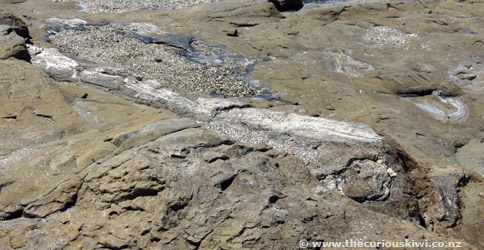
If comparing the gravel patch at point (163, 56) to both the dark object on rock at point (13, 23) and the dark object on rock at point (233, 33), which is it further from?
the dark object on rock at point (233, 33)

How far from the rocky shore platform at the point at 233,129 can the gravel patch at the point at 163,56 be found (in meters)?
0.06

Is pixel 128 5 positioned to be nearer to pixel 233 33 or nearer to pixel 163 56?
pixel 233 33

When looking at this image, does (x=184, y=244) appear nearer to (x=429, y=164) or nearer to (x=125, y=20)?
(x=429, y=164)

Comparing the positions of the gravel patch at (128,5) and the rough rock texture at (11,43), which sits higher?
the rough rock texture at (11,43)

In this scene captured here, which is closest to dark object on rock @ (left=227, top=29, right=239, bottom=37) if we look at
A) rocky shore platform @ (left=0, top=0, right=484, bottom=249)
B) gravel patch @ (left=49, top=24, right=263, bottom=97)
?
rocky shore platform @ (left=0, top=0, right=484, bottom=249)

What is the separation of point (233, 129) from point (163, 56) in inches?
169

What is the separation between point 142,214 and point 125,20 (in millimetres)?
8591

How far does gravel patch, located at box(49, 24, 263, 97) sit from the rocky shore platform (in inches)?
2.3

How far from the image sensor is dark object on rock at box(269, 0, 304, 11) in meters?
13.4

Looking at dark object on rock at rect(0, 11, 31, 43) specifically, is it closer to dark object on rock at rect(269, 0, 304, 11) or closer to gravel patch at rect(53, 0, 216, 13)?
gravel patch at rect(53, 0, 216, 13)

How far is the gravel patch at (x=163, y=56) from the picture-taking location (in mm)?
8945

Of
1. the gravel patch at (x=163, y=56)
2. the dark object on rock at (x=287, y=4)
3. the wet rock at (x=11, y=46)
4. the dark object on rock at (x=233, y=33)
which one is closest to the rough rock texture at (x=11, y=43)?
the wet rock at (x=11, y=46)

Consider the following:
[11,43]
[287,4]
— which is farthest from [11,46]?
[287,4]

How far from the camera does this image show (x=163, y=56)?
9773 millimetres
